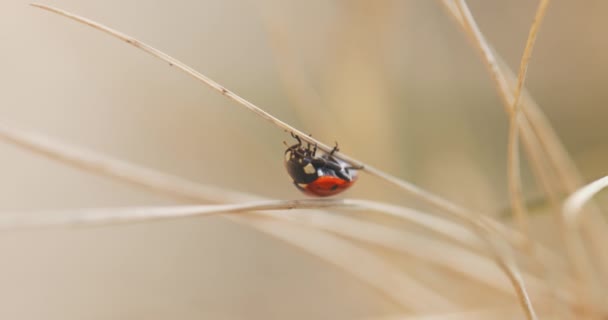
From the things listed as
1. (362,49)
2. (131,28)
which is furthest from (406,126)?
(131,28)

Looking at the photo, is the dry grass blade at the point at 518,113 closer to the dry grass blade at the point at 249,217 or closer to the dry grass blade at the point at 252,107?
the dry grass blade at the point at 252,107

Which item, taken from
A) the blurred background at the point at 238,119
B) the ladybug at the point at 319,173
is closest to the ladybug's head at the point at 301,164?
the ladybug at the point at 319,173

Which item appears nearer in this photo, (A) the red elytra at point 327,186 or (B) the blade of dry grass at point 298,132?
(B) the blade of dry grass at point 298,132

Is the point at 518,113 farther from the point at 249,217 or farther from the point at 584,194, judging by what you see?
the point at 249,217

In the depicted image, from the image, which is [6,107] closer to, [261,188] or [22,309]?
[22,309]

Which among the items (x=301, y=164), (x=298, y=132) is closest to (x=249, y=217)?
(x=301, y=164)

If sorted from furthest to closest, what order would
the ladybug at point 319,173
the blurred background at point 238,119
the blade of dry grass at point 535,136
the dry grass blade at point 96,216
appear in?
the blurred background at point 238,119
the ladybug at point 319,173
the blade of dry grass at point 535,136
the dry grass blade at point 96,216

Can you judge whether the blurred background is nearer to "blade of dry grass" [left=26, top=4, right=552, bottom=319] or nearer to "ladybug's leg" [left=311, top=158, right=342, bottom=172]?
"ladybug's leg" [left=311, top=158, right=342, bottom=172]
